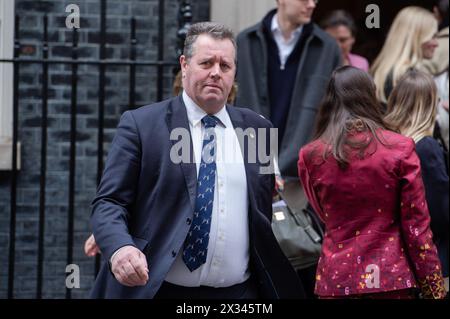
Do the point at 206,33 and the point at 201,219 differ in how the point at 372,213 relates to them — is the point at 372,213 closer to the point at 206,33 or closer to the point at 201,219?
the point at 201,219

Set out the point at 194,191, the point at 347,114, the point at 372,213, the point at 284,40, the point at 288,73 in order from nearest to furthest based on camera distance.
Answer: the point at 194,191 < the point at 372,213 < the point at 347,114 < the point at 288,73 < the point at 284,40

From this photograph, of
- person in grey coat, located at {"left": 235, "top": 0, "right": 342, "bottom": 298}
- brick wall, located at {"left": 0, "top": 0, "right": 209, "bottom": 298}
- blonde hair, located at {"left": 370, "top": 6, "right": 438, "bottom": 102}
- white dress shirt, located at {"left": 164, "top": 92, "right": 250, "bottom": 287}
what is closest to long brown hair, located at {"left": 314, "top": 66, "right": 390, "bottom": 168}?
white dress shirt, located at {"left": 164, "top": 92, "right": 250, "bottom": 287}

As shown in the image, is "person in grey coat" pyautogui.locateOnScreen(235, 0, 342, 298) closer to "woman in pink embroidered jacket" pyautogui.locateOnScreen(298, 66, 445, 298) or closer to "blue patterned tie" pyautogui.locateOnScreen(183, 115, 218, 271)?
"woman in pink embroidered jacket" pyautogui.locateOnScreen(298, 66, 445, 298)

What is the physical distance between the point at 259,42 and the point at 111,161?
9.24 feet

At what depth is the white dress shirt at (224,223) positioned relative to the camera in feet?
16.1

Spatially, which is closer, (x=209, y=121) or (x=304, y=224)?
(x=209, y=121)

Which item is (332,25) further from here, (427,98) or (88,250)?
(88,250)

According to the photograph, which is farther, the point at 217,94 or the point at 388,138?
the point at 388,138

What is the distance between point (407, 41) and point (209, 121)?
3.40 meters

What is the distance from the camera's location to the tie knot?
197 inches

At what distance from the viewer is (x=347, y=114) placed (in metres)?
5.52

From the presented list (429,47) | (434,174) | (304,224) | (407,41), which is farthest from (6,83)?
(434,174)

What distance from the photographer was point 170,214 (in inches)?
192

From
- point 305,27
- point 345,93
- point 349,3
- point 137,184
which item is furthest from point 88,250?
point 349,3
